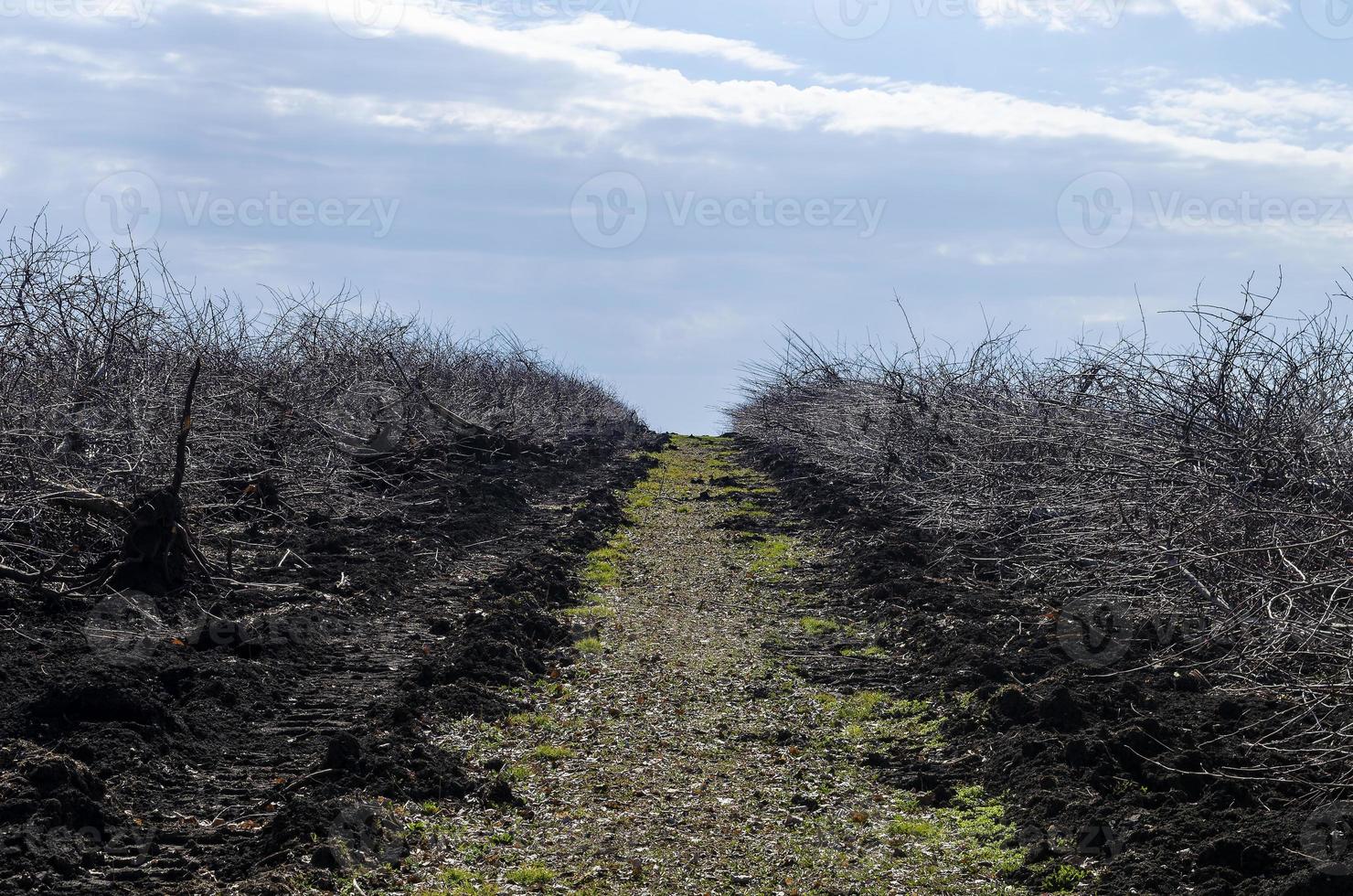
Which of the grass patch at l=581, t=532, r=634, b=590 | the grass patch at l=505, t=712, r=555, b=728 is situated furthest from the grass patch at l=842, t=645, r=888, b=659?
the grass patch at l=581, t=532, r=634, b=590

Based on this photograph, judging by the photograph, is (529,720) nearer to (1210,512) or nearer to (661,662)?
(661,662)

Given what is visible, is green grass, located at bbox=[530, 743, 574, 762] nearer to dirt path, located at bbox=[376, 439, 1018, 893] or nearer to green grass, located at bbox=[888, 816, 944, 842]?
dirt path, located at bbox=[376, 439, 1018, 893]

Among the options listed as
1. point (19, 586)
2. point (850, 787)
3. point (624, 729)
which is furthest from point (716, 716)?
point (19, 586)

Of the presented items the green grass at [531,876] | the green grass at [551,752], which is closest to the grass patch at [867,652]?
the green grass at [551,752]

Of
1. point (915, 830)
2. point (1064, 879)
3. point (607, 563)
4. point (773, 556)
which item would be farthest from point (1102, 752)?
point (773, 556)

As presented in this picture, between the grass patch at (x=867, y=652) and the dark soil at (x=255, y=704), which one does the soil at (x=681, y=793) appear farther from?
the grass patch at (x=867, y=652)

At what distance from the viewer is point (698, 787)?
6.48m

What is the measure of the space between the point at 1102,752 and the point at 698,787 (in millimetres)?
2057

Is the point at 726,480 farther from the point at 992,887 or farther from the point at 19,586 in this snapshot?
the point at 992,887

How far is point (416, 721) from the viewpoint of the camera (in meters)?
7.19

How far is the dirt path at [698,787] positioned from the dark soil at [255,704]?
14.4 inches

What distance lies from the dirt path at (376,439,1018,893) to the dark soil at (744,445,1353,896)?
274 millimetres

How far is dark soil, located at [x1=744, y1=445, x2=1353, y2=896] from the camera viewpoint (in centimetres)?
486

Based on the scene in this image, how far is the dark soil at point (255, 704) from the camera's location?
5.14 meters
